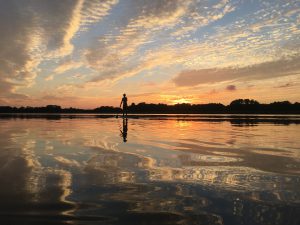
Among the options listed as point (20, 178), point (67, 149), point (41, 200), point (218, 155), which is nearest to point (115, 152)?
point (67, 149)

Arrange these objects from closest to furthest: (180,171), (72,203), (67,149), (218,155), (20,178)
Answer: (72,203) → (20,178) → (180,171) → (218,155) → (67,149)

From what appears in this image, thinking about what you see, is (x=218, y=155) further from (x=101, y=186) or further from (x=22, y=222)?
(x=22, y=222)

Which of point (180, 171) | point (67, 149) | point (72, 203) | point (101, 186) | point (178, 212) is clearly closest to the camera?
point (178, 212)

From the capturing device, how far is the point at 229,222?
3.64m

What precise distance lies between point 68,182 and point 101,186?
638 millimetres

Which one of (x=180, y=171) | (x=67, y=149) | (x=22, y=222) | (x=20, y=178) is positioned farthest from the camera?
(x=67, y=149)

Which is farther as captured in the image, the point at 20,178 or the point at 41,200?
the point at 20,178

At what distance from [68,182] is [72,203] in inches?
48.8

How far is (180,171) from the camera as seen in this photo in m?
6.62

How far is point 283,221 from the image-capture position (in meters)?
3.65

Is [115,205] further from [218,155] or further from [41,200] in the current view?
[218,155]

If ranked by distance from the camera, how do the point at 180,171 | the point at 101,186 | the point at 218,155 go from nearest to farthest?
the point at 101,186, the point at 180,171, the point at 218,155

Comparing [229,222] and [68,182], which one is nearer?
[229,222]

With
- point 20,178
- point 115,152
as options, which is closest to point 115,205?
point 20,178
